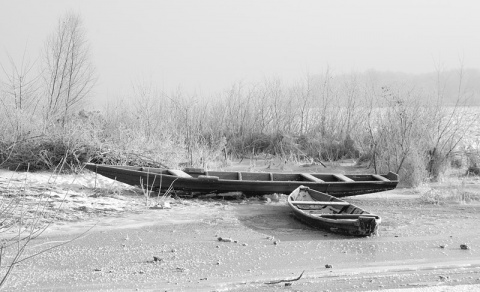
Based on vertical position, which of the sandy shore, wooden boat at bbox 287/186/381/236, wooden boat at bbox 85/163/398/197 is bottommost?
the sandy shore

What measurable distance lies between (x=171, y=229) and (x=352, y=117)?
9.84m

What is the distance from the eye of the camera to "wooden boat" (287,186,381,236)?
29.3ft

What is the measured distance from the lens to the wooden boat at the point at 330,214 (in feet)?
29.3

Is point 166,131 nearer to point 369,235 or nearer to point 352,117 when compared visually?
point 352,117

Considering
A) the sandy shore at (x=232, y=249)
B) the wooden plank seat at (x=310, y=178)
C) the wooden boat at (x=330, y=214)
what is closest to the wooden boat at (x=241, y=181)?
the wooden plank seat at (x=310, y=178)

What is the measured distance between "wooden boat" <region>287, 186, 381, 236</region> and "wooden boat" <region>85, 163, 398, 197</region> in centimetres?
44

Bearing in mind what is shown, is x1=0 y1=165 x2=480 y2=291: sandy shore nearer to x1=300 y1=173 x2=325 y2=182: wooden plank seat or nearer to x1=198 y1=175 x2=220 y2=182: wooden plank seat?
x1=198 y1=175 x2=220 y2=182: wooden plank seat

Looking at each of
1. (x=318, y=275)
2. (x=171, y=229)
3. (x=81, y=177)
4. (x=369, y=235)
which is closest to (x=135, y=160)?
(x=81, y=177)

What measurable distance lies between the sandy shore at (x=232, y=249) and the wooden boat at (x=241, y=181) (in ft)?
0.95

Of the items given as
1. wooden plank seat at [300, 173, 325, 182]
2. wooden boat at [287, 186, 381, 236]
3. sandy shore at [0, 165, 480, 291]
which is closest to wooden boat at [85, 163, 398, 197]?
wooden plank seat at [300, 173, 325, 182]

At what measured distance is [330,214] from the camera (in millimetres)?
9602

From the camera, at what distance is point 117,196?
10961mm

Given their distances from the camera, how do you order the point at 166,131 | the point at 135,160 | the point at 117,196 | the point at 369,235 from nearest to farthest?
the point at 369,235
the point at 117,196
the point at 135,160
the point at 166,131

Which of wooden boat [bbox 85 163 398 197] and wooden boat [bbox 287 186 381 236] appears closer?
wooden boat [bbox 287 186 381 236]
